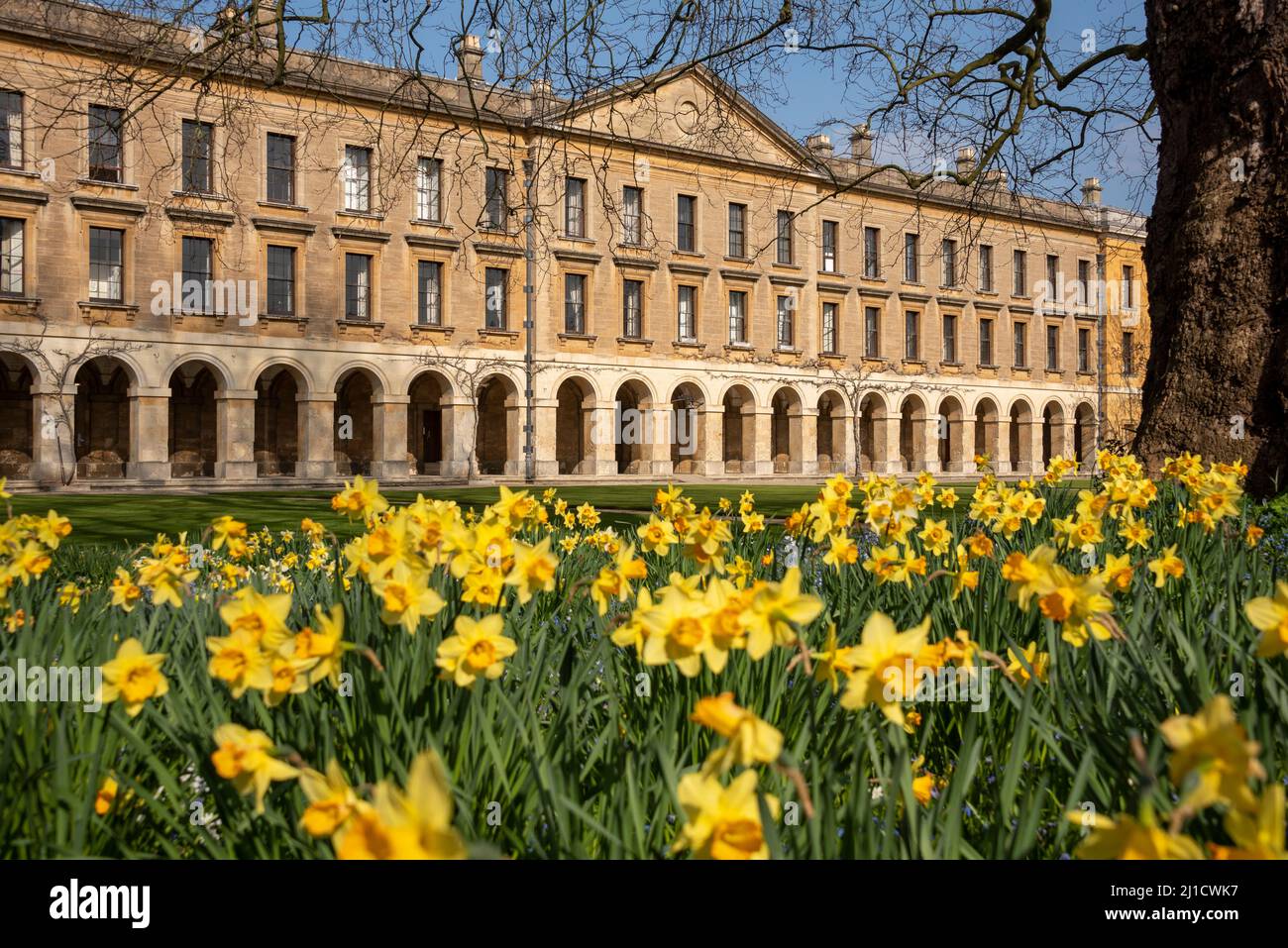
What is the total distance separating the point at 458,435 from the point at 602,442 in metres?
4.51

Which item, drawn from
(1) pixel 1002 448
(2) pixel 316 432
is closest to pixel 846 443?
(1) pixel 1002 448

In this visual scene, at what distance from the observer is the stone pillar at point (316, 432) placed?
2830 cm

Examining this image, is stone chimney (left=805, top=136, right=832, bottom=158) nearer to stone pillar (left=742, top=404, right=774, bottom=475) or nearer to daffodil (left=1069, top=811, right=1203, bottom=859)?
daffodil (left=1069, top=811, right=1203, bottom=859)

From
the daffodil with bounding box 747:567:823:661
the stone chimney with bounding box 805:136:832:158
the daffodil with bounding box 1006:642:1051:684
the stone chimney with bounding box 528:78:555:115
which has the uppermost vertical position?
the stone chimney with bounding box 805:136:832:158

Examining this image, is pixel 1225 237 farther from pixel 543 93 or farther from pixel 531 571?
pixel 531 571

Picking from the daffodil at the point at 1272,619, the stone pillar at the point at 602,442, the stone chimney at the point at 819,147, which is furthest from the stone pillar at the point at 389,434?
the daffodil at the point at 1272,619

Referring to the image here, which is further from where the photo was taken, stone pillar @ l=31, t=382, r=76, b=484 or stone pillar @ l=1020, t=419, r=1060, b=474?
stone pillar @ l=1020, t=419, r=1060, b=474

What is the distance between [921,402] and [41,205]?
30.2 meters

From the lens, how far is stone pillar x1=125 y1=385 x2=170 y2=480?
2580 cm

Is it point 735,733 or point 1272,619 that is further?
point 1272,619

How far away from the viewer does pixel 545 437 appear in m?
31.0

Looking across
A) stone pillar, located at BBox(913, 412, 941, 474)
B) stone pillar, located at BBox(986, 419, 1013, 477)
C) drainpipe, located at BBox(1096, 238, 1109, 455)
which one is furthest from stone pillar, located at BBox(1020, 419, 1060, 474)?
stone pillar, located at BBox(913, 412, 941, 474)

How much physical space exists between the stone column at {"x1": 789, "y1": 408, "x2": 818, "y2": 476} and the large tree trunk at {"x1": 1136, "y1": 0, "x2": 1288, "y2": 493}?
29.2m
